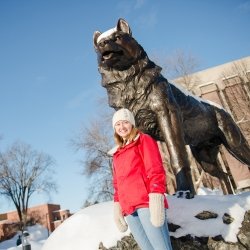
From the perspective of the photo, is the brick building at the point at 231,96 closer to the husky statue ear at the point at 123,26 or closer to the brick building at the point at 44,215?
the husky statue ear at the point at 123,26

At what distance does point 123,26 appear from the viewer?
132 inches

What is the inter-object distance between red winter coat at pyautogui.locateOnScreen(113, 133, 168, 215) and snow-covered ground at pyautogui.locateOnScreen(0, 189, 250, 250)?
50 centimetres

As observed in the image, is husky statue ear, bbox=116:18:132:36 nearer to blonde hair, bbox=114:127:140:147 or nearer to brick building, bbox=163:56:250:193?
blonde hair, bbox=114:127:140:147

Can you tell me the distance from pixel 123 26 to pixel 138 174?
6.85 ft

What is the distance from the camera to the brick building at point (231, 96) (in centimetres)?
1809

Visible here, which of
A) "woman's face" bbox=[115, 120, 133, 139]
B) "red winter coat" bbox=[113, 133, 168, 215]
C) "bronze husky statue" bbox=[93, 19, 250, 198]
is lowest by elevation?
"red winter coat" bbox=[113, 133, 168, 215]

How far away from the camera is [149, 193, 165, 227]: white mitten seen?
1.71m

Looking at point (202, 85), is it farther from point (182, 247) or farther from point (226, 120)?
point (182, 247)

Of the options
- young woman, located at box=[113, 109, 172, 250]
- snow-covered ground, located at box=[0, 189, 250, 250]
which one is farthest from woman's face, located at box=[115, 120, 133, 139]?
snow-covered ground, located at box=[0, 189, 250, 250]

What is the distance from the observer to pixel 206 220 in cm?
243

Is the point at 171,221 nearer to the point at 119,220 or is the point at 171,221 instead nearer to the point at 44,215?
the point at 119,220

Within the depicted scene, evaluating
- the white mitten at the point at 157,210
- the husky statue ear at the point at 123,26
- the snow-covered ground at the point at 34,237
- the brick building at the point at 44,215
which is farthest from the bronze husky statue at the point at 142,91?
the brick building at the point at 44,215

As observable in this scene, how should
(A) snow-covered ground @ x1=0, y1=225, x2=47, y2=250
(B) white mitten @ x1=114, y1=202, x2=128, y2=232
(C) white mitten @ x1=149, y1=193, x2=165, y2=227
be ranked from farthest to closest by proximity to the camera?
(A) snow-covered ground @ x1=0, y1=225, x2=47, y2=250 < (B) white mitten @ x1=114, y1=202, x2=128, y2=232 < (C) white mitten @ x1=149, y1=193, x2=165, y2=227

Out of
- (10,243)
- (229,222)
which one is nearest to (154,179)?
(229,222)
